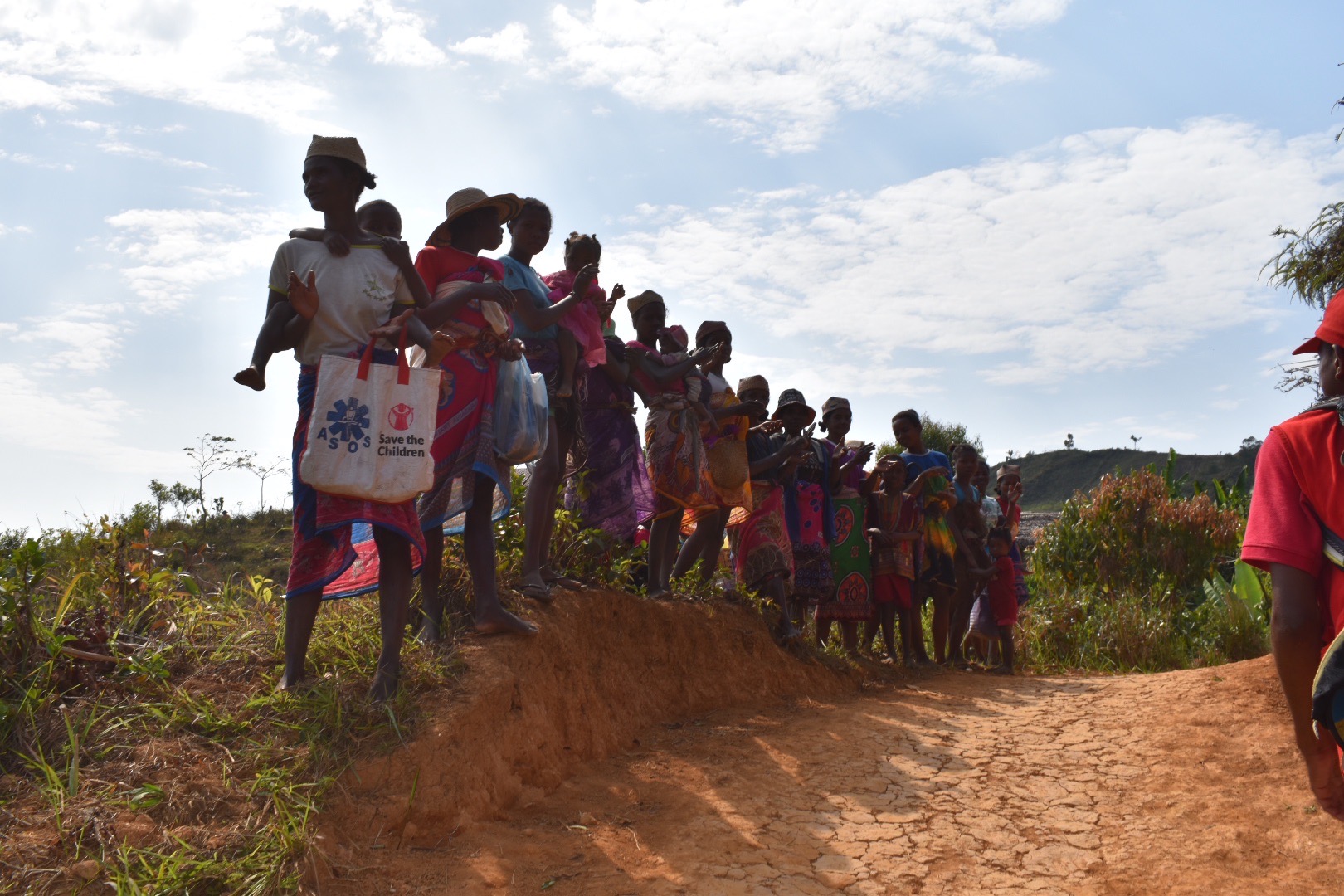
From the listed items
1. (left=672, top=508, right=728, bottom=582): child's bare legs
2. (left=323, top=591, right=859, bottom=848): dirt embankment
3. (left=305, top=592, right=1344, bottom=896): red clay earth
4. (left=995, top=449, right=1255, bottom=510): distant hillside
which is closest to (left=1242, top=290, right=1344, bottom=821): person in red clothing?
(left=305, top=592, right=1344, bottom=896): red clay earth

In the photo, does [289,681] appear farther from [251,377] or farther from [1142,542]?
[1142,542]

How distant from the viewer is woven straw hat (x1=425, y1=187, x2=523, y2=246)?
14.6ft

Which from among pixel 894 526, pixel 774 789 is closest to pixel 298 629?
pixel 774 789

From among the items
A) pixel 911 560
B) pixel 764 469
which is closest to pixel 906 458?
pixel 911 560

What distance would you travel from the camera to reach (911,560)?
26.6ft

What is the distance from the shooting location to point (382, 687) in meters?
3.60

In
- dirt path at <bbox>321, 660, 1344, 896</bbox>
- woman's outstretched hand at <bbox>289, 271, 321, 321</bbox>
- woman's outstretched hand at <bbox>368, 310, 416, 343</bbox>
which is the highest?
woman's outstretched hand at <bbox>289, 271, 321, 321</bbox>

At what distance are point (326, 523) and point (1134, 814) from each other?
3.50m

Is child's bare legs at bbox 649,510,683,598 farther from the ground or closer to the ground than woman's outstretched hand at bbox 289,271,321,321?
closer to the ground

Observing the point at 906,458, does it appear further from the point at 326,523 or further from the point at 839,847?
the point at 326,523

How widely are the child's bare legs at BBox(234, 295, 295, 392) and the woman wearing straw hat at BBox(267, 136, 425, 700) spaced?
27 millimetres

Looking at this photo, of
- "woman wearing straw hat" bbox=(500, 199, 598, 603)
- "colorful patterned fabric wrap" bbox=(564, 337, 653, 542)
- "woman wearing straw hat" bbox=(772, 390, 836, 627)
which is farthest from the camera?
"woman wearing straw hat" bbox=(772, 390, 836, 627)

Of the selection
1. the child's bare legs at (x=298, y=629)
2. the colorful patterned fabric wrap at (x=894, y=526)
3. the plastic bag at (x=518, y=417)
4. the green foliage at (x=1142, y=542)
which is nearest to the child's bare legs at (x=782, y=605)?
the colorful patterned fabric wrap at (x=894, y=526)

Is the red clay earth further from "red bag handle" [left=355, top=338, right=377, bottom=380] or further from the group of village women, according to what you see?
"red bag handle" [left=355, top=338, right=377, bottom=380]
